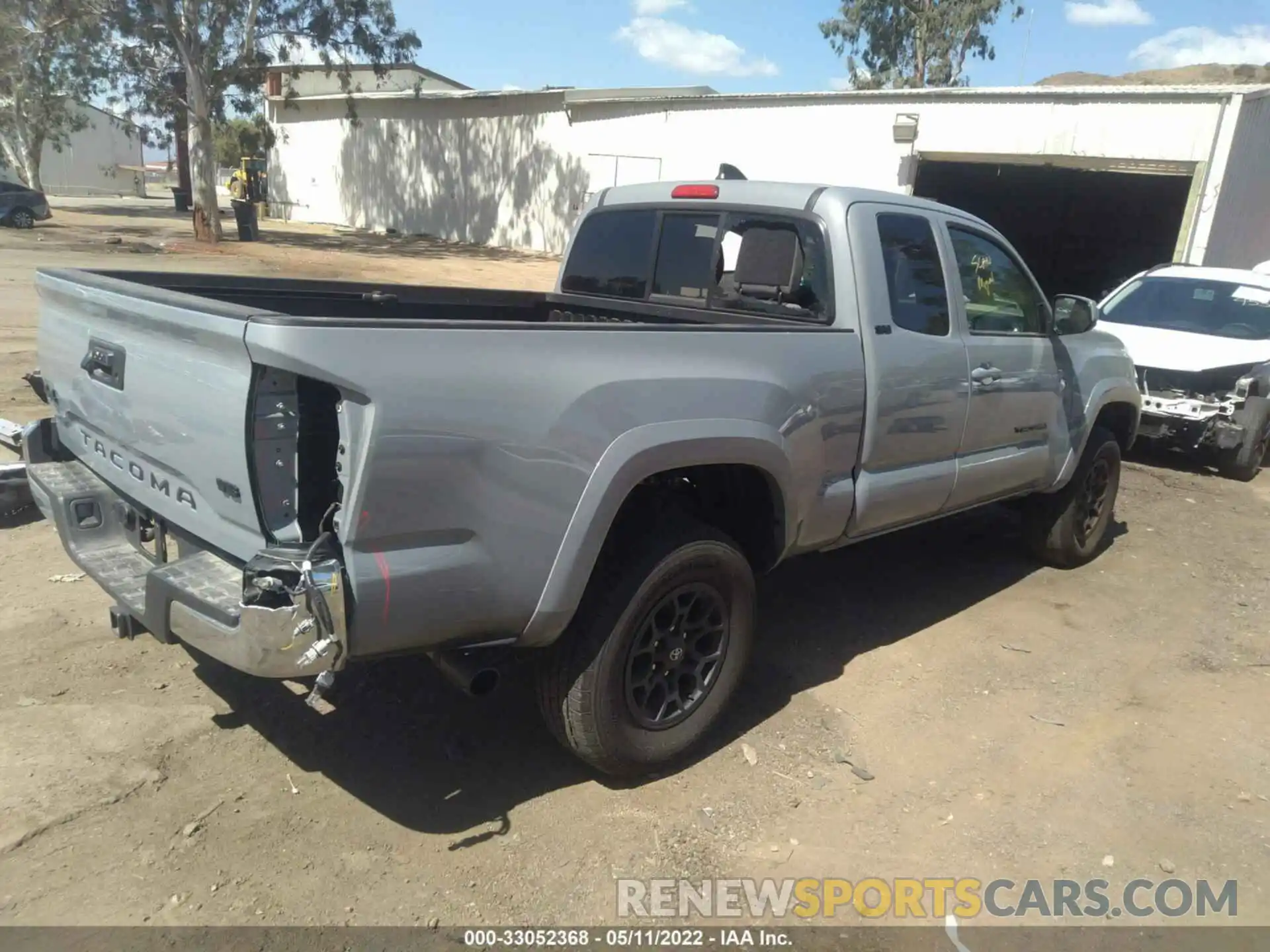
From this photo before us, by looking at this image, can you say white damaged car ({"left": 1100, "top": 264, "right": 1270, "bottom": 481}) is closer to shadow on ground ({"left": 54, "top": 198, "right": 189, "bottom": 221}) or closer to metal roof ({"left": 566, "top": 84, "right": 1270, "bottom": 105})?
metal roof ({"left": 566, "top": 84, "right": 1270, "bottom": 105})

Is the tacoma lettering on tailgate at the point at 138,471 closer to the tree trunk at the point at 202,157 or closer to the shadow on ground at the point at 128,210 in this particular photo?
the tree trunk at the point at 202,157

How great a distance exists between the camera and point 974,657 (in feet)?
15.1

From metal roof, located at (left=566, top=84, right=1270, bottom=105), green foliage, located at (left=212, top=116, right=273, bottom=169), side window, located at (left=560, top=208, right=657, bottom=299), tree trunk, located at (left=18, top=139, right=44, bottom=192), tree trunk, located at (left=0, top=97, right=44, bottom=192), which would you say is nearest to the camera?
side window, located at (left=560, top=208, right=657, bottom=299)

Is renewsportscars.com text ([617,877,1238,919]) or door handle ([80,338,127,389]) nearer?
renewsportscars.com text ([617,877,1238,919])

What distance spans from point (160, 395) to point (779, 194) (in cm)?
255

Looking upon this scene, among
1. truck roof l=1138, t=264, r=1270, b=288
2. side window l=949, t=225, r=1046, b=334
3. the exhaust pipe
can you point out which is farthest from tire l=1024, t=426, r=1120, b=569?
truck roof l=1138, t=264, r=1270, b=288

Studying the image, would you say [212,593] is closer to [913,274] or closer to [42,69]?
[913,274]

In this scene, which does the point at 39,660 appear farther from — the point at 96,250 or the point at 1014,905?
the point at 96,250

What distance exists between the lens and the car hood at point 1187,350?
8.50 meters

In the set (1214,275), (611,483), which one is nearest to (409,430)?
(611,483)

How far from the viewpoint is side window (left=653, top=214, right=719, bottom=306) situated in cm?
434

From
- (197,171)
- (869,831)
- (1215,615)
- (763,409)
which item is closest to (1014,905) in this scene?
(869,831)

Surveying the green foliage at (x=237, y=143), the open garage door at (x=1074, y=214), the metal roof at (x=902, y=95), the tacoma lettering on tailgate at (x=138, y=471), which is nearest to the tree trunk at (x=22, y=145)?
the green foliage at (x=237, y=143)

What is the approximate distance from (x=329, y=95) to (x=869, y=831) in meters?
39.0
